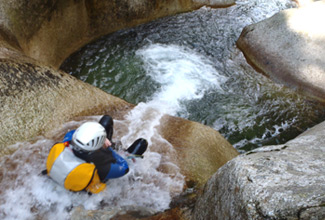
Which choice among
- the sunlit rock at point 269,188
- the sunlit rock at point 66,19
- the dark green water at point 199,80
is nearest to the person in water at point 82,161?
the sunlit rock at point 269,188

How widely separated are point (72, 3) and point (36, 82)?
3914mm

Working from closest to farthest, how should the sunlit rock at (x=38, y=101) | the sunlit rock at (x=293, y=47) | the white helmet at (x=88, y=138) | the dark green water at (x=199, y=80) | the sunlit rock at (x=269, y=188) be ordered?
Result: the sunlit rock at (x=269, y=188) → the white helmet at (x=88, y=138) → the sunlit rock at (x=38, y=101) → the dark green water at (x=199, y=80) → the sunlit rock at (x=293, y=47)

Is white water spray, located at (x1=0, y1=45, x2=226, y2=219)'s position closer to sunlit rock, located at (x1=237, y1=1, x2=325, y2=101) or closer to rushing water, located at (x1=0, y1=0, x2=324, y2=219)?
rushing water, located at (x1=0, y1=0, x2=324, y2=219)

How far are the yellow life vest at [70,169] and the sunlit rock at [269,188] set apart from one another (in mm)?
1279

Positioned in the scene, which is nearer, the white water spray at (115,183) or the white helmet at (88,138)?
the white helmet at (88,138)

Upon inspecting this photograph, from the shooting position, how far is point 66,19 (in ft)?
23.9

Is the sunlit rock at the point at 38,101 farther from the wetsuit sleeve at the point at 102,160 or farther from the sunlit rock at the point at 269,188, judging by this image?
the sunlit rock at the point at 269,188

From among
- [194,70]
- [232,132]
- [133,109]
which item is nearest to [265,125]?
[232,132]

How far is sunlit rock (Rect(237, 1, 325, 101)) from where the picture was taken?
676cm

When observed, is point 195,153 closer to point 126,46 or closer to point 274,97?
point 274,97

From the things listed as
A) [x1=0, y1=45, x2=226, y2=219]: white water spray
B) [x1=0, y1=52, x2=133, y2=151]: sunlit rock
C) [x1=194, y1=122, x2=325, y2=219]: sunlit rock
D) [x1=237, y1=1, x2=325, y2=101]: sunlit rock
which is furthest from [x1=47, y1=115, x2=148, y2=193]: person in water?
[x1=237, y1=1, x2=325, y2=101]: sunlit rock

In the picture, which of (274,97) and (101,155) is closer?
(101,155)

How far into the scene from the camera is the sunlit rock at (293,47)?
6762mm

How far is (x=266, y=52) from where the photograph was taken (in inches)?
295
